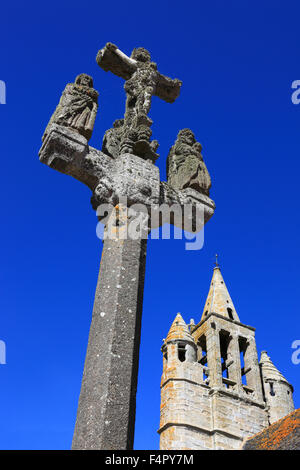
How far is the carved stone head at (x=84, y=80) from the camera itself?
573cm

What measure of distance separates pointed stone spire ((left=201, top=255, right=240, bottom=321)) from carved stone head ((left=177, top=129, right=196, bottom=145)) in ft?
68.7

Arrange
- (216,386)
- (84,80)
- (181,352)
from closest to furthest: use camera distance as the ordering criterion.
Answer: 1. (84,80)
2. (216,386)
3. (181,352)

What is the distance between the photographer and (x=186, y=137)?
6.60 m

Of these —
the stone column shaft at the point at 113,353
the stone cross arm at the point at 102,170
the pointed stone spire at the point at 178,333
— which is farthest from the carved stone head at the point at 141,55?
the pointed stone spire at the point at 178,333

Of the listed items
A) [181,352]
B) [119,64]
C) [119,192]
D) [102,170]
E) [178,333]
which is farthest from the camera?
[181,352]

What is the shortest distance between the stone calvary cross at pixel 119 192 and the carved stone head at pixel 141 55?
14 mm

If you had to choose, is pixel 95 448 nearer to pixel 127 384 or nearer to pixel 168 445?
pixel 127 384

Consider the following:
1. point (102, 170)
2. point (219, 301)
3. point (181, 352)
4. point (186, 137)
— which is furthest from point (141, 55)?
point (219, 301)

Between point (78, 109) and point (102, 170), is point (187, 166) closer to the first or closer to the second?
point (102, 170)

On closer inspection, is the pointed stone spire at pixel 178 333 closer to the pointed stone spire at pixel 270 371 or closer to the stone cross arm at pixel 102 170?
the pointed stone spire at pixel 270 371

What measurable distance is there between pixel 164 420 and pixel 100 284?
17.9 meters

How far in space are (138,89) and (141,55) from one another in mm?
724

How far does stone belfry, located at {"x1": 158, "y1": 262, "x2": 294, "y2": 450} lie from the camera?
2097cm

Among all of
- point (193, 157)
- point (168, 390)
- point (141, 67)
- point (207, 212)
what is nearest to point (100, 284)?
point (207, 212)
